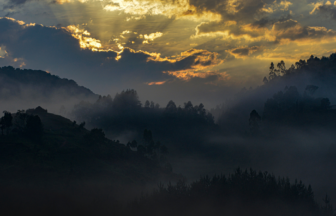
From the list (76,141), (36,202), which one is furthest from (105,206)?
(76,141)

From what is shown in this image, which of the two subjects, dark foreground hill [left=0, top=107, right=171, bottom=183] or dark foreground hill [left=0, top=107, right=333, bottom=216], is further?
dark foreground hill [left=0, top=107, right=171, bottom=183]

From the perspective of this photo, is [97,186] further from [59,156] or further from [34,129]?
[34,129]

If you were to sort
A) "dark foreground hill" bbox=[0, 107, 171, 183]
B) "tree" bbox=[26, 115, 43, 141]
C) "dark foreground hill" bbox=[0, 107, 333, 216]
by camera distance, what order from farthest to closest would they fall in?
"tree" bbox=[26, 115, 43, 141]
"dark foreground hill" bbox=[0, 107, 171, 183]
"dark foreground hill" bbox=[0, 107, 333, 216]

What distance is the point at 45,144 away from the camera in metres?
150

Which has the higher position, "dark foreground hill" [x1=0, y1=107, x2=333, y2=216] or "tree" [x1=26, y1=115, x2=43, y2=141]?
"tree" [x1=26, y1=115, x2=43, y2=141]

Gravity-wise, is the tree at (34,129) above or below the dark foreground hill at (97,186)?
above

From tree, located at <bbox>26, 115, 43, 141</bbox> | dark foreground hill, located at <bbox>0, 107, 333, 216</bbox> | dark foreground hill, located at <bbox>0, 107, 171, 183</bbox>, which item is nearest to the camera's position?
dark foreground hill, located at <bbox>0, 107, 333, 216</bbox>

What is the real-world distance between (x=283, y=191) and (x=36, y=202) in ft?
324

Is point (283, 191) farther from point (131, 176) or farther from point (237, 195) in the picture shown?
point (131, 176)

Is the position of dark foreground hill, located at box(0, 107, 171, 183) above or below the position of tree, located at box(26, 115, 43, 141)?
below

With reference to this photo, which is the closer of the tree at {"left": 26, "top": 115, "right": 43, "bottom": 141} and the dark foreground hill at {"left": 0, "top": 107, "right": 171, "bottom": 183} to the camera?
the dark foreground hill at {"left": 0, "top": 107, "right": 171, "bottom": 183}

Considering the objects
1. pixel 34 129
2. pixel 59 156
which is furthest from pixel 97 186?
pixel 34 129

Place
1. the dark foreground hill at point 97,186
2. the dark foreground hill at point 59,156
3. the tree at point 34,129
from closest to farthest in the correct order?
1. the dark foreground hill at point 97,186
2. the dark foreground hill at point 59,156
3. the tree at point 34,129

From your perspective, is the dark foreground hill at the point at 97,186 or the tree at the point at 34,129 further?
the tree at the point at 34,129
